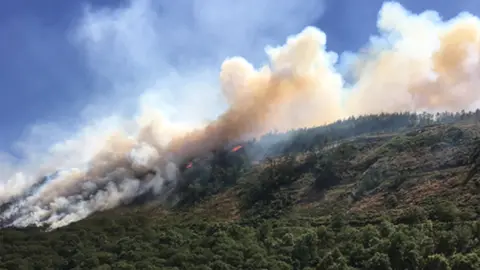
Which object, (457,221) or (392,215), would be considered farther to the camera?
(392,215)

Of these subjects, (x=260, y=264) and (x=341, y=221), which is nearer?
(x=260, y=264)

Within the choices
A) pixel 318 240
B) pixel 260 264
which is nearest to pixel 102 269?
pixel 260 264

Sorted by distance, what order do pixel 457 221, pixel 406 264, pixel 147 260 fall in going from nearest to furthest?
pixel 406 264
pixel 457 221
pixel 147 260

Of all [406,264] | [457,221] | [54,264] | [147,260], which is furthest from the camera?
[54,264]

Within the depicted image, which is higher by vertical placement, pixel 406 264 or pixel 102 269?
pixel 102 269

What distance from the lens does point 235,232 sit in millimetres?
197000

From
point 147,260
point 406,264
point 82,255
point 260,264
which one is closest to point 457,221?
point 406,264

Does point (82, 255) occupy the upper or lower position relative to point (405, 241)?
upper

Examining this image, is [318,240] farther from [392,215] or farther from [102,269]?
[102,269]

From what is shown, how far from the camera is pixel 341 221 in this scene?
190125mm

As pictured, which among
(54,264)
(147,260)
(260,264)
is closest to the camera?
(260,264)

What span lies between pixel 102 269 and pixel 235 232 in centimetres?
5316

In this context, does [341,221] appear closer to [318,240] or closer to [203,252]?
[318,240]

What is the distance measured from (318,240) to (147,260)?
53760 millimetres
